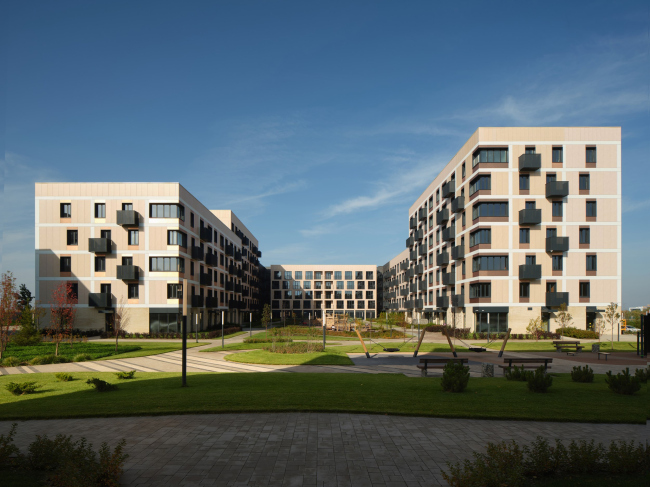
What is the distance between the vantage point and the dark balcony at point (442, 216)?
56.6 metres

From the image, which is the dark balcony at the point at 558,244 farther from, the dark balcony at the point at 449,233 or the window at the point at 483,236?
the dark balcony at the point at 449,233

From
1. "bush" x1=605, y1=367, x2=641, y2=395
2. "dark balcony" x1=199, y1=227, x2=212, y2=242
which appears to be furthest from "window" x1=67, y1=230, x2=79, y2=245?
"bush" x1=605, y1=367, x2=641, y2=395

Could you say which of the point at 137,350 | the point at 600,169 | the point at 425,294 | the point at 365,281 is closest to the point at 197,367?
the point at 137,350

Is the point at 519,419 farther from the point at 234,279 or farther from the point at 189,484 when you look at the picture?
the point at 234,279

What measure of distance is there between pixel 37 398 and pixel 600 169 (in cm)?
5334

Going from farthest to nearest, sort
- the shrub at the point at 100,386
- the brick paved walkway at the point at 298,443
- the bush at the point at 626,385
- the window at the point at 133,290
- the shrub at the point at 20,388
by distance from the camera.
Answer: the window at the point at 133,290, the shrub at the point at 100,386, the shrub at the point at 20,388, the bush at the point at 626,385, the brick paved walkway at the point at 298,443

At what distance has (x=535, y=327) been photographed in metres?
41.2

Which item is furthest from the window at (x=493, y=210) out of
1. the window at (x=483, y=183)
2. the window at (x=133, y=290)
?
the window at (x=133, y=290)

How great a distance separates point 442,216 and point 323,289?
63.6 m

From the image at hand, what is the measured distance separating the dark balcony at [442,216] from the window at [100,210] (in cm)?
4279

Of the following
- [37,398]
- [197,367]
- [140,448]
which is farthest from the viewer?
[197,367]

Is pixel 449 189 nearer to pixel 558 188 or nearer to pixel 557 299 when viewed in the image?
pixel 558 188

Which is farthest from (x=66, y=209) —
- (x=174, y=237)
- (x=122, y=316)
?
(x=122, y=316)

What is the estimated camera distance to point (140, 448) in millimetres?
7996
